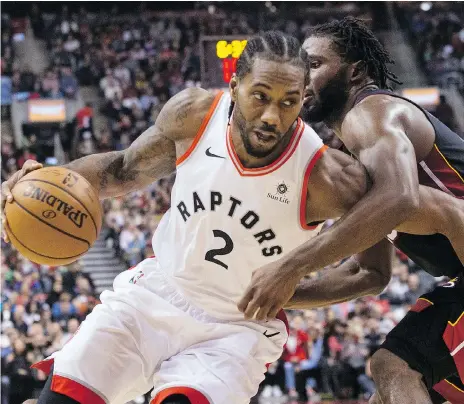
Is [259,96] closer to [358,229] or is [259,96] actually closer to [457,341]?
[358,229]

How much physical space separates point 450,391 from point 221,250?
135cm

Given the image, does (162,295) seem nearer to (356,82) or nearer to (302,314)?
(356,82)

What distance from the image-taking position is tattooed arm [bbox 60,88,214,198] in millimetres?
3389

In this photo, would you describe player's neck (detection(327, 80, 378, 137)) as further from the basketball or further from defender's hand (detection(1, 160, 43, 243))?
defender's hand (detection(1, 160, 43, 243))

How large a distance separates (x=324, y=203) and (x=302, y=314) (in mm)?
7081

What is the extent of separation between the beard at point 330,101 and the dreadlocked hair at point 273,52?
0.77m

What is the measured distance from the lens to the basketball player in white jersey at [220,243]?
10.0 feet

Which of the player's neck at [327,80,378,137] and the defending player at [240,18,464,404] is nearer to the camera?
the defending player at [240,18,464,404]

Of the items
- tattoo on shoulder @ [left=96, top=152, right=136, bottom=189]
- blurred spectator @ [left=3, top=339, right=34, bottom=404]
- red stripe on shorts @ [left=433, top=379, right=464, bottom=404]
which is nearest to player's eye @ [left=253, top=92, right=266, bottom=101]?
tattoo on shoulder @ [left=96, top=152, right=136, bottom=189]

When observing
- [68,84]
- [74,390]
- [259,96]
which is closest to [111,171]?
[259,96]

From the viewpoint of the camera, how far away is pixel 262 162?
3225 millimetres

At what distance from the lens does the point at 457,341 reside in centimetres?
345

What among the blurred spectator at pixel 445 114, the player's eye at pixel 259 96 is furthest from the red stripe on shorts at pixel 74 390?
the blurred spectator at pixel 445 114

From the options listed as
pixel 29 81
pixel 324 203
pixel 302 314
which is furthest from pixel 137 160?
pixel 29 81
